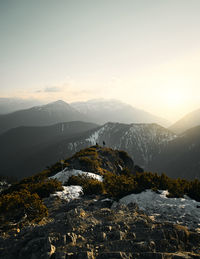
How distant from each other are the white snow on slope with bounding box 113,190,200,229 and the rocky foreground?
1672mm

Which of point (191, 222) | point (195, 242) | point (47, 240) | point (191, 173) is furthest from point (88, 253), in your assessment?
point (191, 173)

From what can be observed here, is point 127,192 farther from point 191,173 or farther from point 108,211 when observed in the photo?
point 191,173

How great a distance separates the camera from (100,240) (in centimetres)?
621

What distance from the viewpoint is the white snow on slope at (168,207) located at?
8384 millimetres

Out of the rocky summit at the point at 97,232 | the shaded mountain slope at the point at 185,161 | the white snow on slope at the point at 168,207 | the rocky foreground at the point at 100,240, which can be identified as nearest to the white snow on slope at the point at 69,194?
the rocky summit at the point at 97,232

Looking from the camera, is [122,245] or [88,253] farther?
[122,245]

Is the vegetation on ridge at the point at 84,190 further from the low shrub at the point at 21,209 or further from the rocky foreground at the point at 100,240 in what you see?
the rocky foreground at the point at 100,240

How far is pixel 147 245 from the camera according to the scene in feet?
18.8

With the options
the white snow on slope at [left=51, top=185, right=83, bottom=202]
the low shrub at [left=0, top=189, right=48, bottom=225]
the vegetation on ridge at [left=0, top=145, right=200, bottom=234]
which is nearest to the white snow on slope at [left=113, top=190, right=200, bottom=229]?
the vegetation on ridge at [left=0, top=145, right=200, bottom=234]

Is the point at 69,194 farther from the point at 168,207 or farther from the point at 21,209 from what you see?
the point at 168,207

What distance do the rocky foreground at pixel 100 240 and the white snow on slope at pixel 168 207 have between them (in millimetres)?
1672

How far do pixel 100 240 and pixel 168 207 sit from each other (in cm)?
546

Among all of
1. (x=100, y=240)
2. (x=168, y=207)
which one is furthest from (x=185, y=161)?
(x=100, y=240)

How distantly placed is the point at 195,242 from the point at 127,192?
643cm
